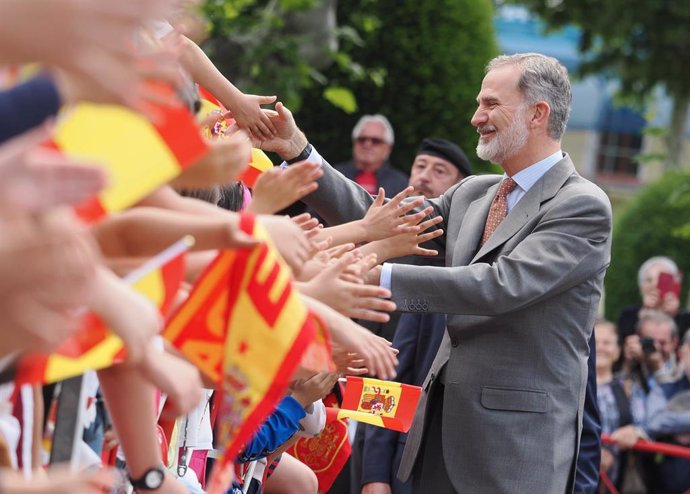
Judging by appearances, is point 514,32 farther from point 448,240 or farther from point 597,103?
point 448,240

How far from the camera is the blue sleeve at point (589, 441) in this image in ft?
15.6

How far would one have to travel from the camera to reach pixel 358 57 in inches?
394

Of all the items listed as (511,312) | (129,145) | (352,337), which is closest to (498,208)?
(511,312)

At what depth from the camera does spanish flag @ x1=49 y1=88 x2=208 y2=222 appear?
218cm

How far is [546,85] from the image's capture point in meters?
4.65

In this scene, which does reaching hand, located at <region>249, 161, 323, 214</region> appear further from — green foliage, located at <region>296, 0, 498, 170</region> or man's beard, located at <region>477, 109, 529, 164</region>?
green foliage, located at <region>296, 0, 498, 170</region>

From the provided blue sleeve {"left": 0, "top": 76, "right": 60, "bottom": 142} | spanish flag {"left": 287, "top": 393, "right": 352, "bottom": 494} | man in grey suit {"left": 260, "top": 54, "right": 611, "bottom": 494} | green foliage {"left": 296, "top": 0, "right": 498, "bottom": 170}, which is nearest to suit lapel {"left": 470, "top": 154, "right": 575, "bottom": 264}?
man in grey suit {"left": 260, "top": 54, "right": 611, "bottom": 494}

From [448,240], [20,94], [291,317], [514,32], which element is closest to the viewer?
[20,94]

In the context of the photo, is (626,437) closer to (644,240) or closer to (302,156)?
(302,156)

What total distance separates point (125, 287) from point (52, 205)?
420 mm

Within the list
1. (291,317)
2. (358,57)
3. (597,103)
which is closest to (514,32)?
(597,103)

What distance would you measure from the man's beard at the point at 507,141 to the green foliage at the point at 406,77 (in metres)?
5.20

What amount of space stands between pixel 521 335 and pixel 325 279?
5.37ft

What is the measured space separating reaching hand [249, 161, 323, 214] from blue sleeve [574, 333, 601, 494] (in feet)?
7.29
